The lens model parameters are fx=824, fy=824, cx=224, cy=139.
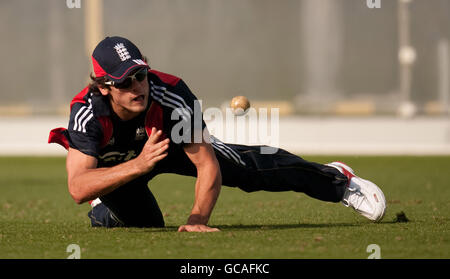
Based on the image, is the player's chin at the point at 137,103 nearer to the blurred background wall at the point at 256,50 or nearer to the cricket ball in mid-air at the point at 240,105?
the cricket ball in mid-air at the point at 240,105

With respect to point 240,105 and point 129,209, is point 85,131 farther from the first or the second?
point 240,105

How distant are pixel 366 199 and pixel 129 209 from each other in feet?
6.05

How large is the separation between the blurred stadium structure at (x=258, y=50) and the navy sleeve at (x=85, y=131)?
12234 mm

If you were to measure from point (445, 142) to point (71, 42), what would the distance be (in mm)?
8913

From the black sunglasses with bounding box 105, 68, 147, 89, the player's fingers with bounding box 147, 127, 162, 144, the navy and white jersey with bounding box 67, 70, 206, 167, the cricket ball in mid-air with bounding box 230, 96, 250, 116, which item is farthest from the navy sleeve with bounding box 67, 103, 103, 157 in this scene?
the cricket ball in mid-air with bounding box 230, 96, 250, 116

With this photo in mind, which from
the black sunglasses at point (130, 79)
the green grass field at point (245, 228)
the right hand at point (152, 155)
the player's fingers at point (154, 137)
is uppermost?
the black sunglasses at point (130, 79)

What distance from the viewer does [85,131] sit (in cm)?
540

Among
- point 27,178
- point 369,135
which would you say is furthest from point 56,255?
point 369,135

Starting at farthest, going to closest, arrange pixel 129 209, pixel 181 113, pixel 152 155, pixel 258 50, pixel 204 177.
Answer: pixel 258 50 → pixel 129 209 → pixel 204 177 → pixel 181 113 → pixel 152 155

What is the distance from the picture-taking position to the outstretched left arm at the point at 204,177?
5.80 meters

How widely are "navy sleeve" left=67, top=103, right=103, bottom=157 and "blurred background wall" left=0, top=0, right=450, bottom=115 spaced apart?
1242cm

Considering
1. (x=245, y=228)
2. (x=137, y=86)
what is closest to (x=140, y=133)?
(x=137, y=86)

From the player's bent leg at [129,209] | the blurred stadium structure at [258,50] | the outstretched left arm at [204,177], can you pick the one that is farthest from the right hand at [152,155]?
the blurred stadium structure at [258,50]

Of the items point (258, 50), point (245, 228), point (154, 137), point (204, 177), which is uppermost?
point (258, 50)
